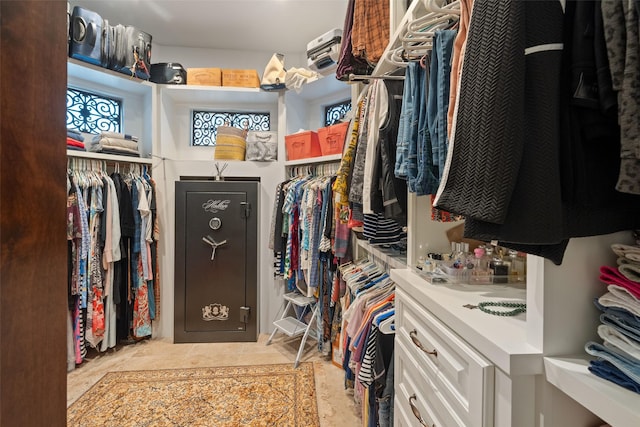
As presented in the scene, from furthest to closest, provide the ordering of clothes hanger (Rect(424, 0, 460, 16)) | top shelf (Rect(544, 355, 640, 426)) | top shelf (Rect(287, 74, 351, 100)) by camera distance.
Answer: top shelf (Rect(287, 74, 351, 100)) → clothes hanger (Rect(424, 0, 460, 16)) → top shelf (Rect(544, 355, 640, 426))

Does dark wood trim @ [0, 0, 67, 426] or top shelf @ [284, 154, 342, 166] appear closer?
dark wood trim @ [0, 0, 67, 426]

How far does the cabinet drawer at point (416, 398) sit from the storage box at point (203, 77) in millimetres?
Answer: 2941

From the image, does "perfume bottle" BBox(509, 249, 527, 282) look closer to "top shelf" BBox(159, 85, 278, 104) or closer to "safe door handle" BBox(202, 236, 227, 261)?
"safe door handle" BBox(202, 236, 227, 261)

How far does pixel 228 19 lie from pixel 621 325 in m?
3.35

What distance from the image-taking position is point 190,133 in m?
3.38

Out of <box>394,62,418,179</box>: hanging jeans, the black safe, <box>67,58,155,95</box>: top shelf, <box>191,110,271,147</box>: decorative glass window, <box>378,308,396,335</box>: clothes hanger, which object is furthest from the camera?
<box>191,110,271,147</box>: decorative glass window

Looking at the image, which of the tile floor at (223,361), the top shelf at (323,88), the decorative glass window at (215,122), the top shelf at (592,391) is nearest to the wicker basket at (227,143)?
the decorative glass window at (215,122)

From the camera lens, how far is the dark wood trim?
43 cm

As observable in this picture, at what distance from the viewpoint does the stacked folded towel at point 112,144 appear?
2593 millimetres

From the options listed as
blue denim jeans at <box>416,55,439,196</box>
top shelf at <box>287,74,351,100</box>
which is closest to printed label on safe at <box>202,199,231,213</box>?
top shelf at <box>287,74,351,100</box>

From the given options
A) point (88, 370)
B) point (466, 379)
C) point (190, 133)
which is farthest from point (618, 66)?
point (190, 133)

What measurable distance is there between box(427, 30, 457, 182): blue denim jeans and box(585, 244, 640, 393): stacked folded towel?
0.43m

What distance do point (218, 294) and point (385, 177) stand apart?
2.29 meters

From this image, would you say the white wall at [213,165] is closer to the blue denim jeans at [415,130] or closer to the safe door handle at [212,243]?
the safe door handle at [212,243]
